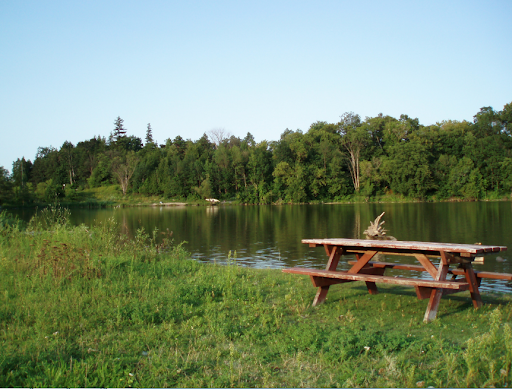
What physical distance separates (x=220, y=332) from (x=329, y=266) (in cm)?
243

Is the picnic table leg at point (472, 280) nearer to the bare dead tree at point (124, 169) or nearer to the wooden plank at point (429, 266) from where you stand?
the wooden plank at point (429, 266)

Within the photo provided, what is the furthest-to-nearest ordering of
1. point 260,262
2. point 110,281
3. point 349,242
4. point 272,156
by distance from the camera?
point 272,156 → point 260,262 → point 110,281 → point 349,242

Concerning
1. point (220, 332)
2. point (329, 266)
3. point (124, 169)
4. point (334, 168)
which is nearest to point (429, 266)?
point (329, 266)

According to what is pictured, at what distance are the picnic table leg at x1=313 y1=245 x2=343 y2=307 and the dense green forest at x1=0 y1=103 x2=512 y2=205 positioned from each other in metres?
59.6

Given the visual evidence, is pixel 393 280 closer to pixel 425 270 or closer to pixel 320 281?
pixel 425 270

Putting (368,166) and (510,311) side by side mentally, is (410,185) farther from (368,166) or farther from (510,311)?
(510,311)

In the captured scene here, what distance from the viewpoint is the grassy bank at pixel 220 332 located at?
11.7 ft

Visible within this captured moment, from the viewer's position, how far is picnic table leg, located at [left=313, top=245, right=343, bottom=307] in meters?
6.34

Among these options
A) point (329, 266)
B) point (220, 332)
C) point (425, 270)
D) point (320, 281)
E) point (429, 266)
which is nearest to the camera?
point (220, 332)

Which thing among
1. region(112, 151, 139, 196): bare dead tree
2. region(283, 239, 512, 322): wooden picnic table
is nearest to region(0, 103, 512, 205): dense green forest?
region(112, 151, 139, 196): bare dead tree

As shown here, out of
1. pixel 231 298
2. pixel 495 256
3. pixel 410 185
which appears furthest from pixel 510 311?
pixel 410 185

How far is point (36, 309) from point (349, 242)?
14.6 ft

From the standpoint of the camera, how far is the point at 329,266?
6555mm

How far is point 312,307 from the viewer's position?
6.13 meters
